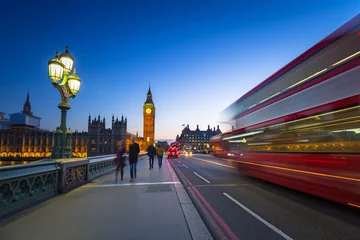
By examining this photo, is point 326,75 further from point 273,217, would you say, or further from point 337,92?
point 273,217

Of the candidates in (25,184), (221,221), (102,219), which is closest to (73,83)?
(25,184)

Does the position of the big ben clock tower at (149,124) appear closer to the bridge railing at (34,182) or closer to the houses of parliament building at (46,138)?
the houses of parliament building at (46,138)

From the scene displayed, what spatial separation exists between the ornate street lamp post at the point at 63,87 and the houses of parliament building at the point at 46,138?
10847 centimetres

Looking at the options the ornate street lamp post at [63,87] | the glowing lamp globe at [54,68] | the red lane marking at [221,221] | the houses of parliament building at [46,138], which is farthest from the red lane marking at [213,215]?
the houses of parliament building at [46,138]

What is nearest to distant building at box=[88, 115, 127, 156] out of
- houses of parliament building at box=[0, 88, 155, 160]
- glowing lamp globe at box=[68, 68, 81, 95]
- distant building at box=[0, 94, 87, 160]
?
houses of parliament building at box=[0, 88, 155, 160]

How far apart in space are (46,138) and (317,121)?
132979mm

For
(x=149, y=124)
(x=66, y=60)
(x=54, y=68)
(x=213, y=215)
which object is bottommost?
(x=213, y=215)

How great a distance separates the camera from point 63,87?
9.56m

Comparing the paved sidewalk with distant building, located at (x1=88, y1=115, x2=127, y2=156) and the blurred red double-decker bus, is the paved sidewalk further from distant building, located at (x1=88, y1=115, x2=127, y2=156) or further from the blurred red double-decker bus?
distant building, located at (x1=88, y1=115, x2=127, y2=156)

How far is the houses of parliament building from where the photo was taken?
109375 mm

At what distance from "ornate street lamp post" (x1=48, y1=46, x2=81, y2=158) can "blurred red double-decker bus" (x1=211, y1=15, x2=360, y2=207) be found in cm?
833

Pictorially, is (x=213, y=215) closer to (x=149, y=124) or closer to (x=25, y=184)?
(x=25, y=184)

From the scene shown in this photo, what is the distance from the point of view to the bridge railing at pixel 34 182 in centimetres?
504

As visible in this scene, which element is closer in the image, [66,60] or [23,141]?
[66,60]
